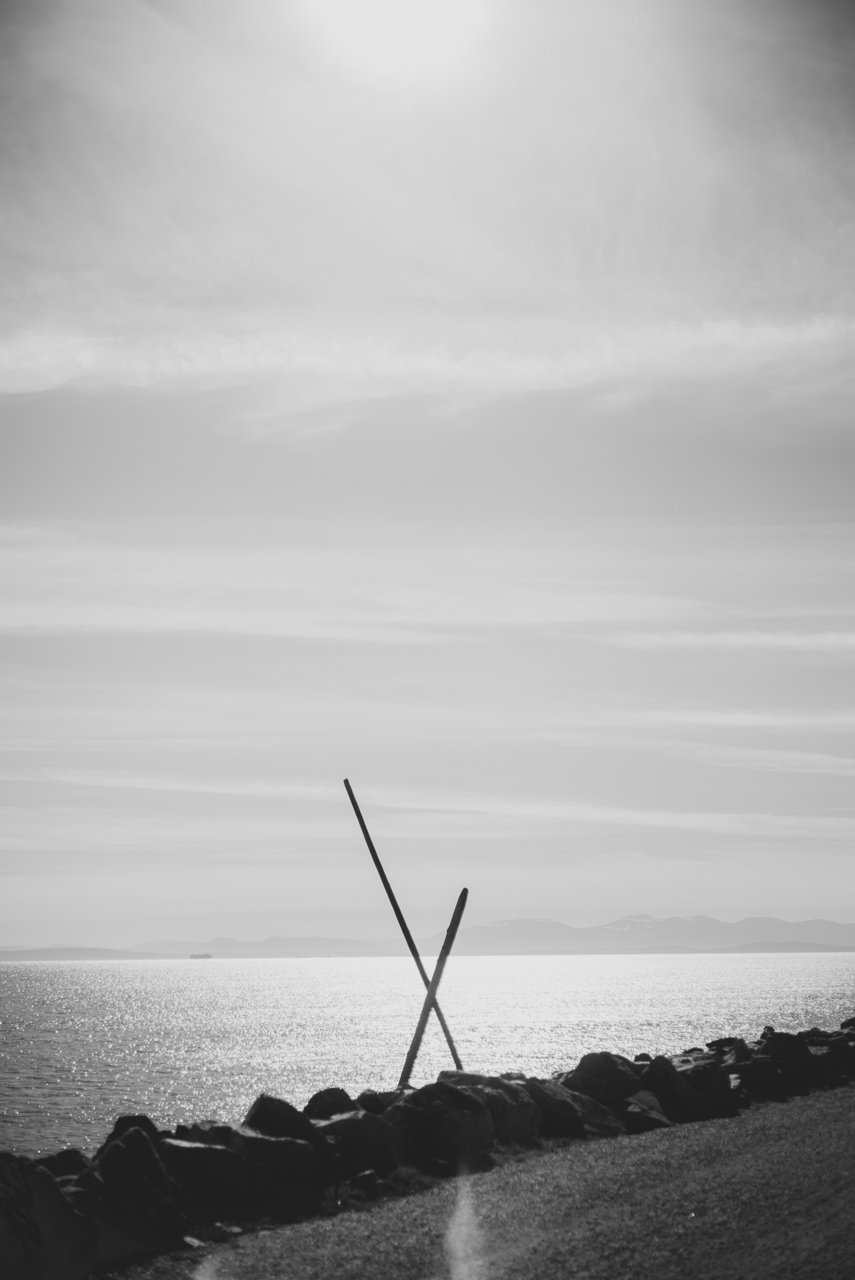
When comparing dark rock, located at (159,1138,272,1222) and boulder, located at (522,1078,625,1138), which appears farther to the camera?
boulder, located at (522,1078,625,1138)

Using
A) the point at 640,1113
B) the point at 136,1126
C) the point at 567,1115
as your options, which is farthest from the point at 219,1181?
the point at 640,1113

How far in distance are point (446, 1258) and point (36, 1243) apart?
5.34m

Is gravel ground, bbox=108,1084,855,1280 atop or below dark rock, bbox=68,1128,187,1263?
below

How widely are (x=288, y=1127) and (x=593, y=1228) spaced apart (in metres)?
5.89

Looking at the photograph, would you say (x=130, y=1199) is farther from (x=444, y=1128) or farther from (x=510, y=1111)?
(x=510, y=1111)

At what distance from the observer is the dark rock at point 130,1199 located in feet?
47.7

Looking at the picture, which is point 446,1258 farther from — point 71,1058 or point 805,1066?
point 71,1058

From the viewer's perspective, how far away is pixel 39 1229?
13250 mm

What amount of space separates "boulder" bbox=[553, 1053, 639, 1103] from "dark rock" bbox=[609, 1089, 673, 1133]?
279 mm

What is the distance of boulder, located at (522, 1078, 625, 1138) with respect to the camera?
964 inches

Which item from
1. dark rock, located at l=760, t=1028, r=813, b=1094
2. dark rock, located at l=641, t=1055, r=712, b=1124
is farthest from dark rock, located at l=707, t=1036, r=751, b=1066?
dark rock, located at l=641, t=1055, r=712, b=1124

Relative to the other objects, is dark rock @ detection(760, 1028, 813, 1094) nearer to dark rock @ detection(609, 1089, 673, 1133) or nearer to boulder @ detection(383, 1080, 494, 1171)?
dark rock @ detection(609, 1089, 673, 1133)

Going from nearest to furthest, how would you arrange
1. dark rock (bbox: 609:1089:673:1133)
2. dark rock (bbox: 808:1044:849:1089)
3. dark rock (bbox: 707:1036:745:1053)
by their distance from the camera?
dark rock (bbox: 609:1089:673:1133), dark rock (bbox: 808:1044:849:1089), dark rock (bbox: 707:1036:745:1053)

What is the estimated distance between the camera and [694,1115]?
91.7ft
